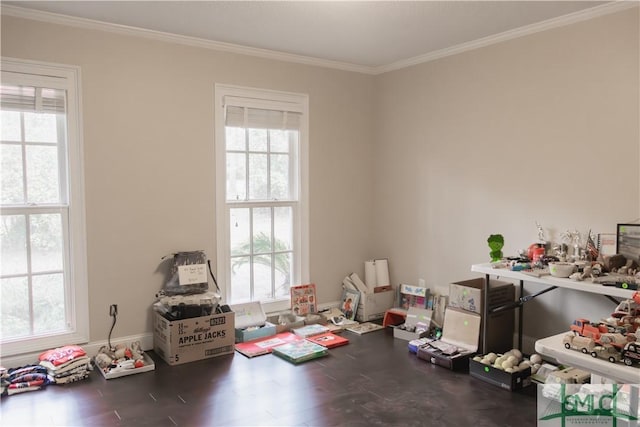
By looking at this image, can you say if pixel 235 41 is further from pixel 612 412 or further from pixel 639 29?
pixel 612 412

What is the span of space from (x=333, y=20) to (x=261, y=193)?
1713mm

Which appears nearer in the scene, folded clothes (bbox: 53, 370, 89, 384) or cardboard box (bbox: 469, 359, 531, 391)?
cardboard box (bbox: 469, 359, 531, 391)

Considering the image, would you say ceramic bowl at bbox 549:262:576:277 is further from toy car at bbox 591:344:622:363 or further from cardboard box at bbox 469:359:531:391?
toy car at bbox 591:344:622:363

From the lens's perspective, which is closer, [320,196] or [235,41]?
[235,41]

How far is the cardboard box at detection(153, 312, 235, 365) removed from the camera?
12.2 feet

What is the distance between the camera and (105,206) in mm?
3826

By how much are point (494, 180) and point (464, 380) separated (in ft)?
5.47

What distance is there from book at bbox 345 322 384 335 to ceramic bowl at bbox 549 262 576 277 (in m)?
1.82

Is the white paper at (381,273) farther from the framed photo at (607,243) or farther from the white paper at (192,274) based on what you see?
the framed photo at (607,243)

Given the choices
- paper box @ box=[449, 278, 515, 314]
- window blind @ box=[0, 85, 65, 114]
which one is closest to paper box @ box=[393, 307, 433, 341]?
paper box @ box=[449, 278, 515, 314]

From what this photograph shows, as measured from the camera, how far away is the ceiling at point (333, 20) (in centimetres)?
335

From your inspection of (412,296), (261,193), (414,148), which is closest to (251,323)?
(261,193)

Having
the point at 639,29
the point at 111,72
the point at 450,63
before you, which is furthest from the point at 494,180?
the point at 111,72

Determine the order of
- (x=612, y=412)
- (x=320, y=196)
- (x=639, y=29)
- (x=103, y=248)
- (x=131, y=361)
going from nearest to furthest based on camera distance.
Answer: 1. (x=612, y=412)
2. (x=639, y=29)
3. (x=131, y=361)
4. (x=103, y=248)
5. (x=320, y=196)
